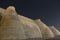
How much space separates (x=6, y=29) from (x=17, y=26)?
0.06 meters

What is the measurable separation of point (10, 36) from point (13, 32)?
0.02 metres

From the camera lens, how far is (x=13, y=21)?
71 cm

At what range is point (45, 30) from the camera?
1.18 meters

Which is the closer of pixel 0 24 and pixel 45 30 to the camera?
pixel 0 24

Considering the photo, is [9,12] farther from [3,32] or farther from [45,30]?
[45,30]

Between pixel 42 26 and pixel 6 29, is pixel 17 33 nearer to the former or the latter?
pixel 6 29

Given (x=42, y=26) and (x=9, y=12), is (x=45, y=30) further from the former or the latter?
(x=9, y=12)

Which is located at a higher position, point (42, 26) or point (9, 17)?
point (42, 26)

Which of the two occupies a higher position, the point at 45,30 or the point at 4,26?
the point at 45,30

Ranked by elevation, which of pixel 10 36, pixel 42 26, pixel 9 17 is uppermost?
pixel 42 26

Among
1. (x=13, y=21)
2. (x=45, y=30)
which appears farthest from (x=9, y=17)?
(x=45, y=30)

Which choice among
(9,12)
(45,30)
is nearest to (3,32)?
(9,12)

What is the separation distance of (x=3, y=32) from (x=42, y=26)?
2.10 feet

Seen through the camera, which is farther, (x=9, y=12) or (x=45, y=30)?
(x=45, y=30)
